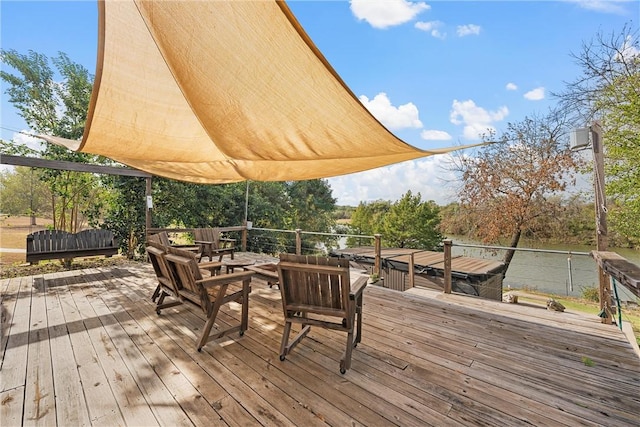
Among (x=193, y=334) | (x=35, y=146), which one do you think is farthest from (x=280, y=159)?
(x=35, y=146)

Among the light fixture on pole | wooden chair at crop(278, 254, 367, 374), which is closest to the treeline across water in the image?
the light fixture on pole

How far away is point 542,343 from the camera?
8.15 feet

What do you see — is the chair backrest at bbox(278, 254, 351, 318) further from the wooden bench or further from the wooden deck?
the wooden bench

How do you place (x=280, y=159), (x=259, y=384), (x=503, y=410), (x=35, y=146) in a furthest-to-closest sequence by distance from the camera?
(x=35, y=146) < (x=280, y=159) < (x=259, y=384) < (x=503, y=410)

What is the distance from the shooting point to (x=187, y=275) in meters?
2.36

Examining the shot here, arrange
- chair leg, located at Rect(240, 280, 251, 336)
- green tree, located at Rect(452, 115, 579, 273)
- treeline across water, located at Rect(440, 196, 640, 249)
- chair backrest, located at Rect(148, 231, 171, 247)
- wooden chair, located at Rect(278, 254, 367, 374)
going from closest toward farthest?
wooden chair, located at Rect(278, 254, 367, 374)
chair leg, located at Rect(240, 280, 251, 336)
chair backrest, located at Rect(148, 231, 171, 247)
treeline across water, located at Rect(440, 196, 640, 249)
green tree, located at Rect(452, 115, 579, 273)

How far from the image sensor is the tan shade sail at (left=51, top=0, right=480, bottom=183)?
61.3 inches

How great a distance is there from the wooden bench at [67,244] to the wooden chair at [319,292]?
14.6 feet

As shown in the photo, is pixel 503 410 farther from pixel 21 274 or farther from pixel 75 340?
pixel 21 274

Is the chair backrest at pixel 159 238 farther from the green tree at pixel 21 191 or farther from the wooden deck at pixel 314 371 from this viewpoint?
the green tree at pixel 21 191

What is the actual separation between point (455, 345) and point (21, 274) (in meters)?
7.30

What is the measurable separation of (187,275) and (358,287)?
1.48 m

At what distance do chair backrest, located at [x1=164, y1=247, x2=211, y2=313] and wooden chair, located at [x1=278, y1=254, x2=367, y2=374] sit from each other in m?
0.71

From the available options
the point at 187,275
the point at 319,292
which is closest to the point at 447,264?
the point at 319,292
